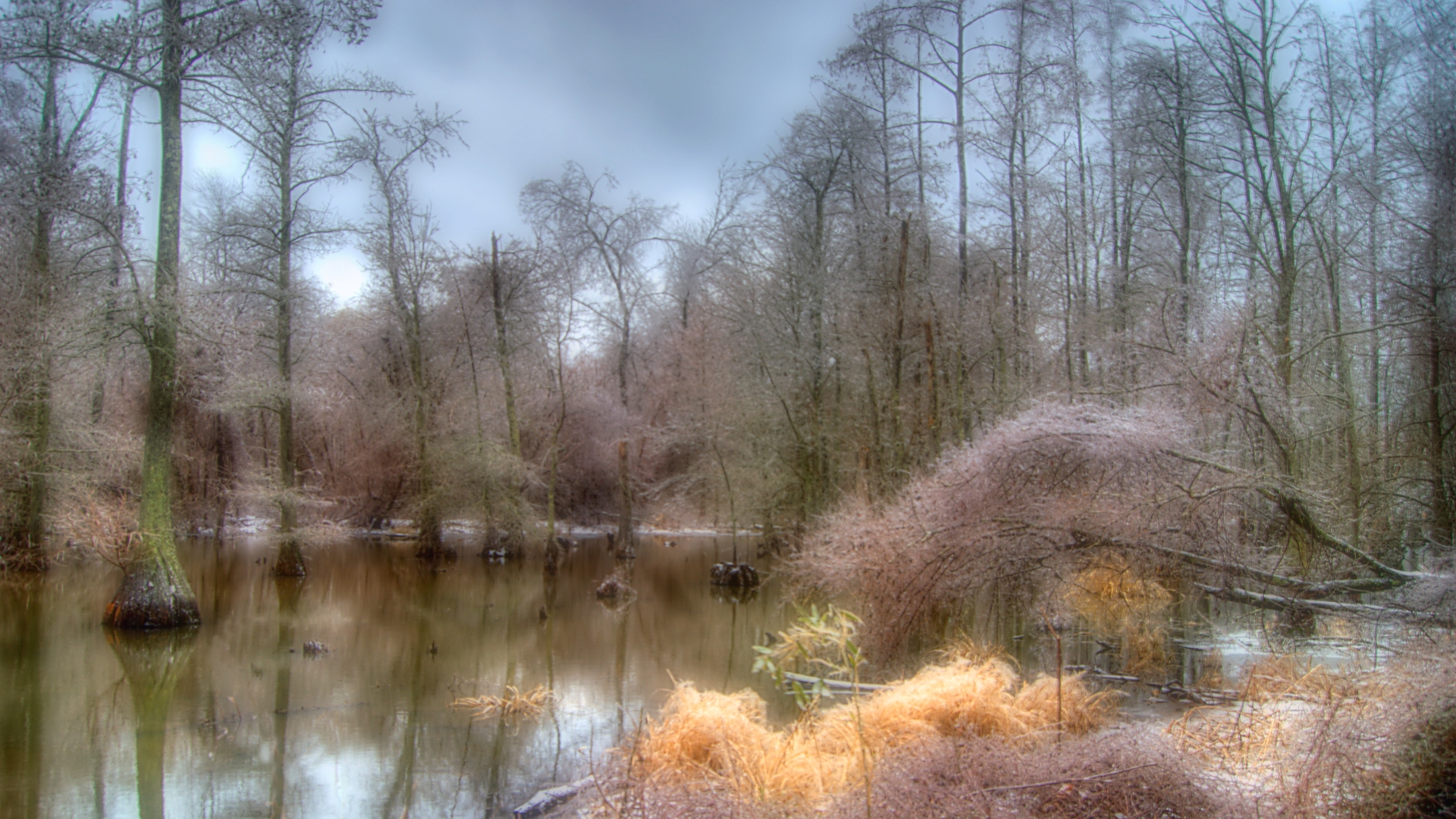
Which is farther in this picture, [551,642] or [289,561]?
[289,561]

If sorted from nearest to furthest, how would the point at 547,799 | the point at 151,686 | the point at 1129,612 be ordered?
the point at 547,799
the point at 151,686
the point at 1129,612

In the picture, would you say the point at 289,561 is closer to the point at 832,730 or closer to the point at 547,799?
the point at 547,799

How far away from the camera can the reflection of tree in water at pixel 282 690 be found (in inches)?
265

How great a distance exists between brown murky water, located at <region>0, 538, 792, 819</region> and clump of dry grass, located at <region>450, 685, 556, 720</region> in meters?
0.17

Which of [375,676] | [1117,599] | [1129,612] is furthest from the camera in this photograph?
[1117,599]

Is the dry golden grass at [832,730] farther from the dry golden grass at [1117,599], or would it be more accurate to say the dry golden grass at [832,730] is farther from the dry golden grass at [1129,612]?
the dry golden grass at [1117,599]

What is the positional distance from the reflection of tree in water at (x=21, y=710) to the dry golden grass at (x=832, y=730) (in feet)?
14.4

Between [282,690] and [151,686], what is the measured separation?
1.36 metres

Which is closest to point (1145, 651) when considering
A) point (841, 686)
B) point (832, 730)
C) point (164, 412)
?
point (841, 686)

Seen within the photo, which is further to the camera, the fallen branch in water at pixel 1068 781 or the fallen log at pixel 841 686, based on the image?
the fallen log at pixel 841 686

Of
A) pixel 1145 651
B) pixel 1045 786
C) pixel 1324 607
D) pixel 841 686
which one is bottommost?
pixel 1145 651

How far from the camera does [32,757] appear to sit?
23.7 feet

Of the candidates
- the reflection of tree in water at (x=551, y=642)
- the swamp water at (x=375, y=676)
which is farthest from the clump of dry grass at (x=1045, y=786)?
the reflection of tree in water at (x=551, y=642)

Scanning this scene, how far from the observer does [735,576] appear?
→ 19891 mm
